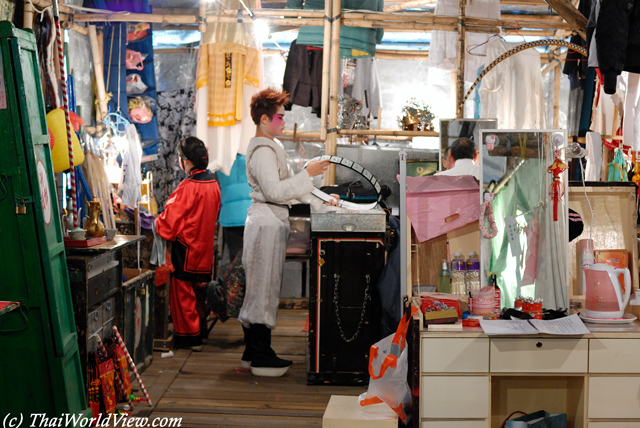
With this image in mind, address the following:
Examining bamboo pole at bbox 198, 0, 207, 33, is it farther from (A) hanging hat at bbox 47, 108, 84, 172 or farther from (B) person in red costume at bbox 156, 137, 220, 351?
(A) hanging hat at bbox 47, 108, 84, 172

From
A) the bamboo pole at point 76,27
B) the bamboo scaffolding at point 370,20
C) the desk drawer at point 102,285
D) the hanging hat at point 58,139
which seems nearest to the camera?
the desk drawer at point 102,285

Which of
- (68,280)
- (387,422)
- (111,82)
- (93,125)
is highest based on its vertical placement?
(111,82)

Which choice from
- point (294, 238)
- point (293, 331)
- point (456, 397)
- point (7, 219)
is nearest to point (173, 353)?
point (293, 331)

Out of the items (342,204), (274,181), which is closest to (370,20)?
(342,204)

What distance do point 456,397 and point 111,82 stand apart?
4375 mm

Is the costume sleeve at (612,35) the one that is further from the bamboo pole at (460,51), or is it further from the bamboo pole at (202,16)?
the bamboo pole at (202,16)

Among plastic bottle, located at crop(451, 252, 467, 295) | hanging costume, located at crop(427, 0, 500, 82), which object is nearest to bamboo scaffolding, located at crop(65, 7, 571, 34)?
hanging costume, located at crop(427, 0, 500, 82)

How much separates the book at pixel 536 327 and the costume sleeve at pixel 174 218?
2.77 metres

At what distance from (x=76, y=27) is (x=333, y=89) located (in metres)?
2.17

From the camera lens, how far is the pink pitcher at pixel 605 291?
3.00m

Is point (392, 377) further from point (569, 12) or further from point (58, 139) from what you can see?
point (569, 12)

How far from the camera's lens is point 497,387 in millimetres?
3361

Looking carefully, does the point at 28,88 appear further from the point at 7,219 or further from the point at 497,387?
the point at 497,387

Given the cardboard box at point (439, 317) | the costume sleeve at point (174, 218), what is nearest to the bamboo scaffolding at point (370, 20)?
the costume sleeve at point (174, 218)
